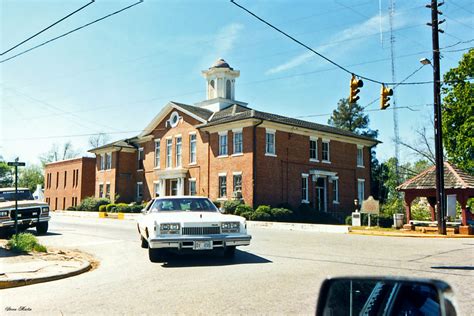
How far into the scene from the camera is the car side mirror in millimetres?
1981

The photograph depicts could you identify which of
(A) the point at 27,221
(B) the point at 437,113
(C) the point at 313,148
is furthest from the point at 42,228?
(C) the point at 313,148

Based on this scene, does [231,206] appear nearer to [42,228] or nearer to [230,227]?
[42,228]

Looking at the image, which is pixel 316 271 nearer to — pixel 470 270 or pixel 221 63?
pixel 470 270

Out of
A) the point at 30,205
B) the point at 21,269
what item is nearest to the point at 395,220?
the point at 30,205

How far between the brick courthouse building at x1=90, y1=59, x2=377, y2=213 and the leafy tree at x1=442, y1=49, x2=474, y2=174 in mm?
6925

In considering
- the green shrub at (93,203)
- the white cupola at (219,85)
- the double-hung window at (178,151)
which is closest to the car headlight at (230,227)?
the double-hung window at (178,151)

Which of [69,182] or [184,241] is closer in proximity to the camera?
[184,241]

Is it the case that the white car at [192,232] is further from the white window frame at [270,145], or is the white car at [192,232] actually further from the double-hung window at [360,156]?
the double-hung window at [360,156]

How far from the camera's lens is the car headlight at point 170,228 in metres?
9.76

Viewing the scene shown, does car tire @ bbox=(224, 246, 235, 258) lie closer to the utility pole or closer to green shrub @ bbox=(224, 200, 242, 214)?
the utility pole

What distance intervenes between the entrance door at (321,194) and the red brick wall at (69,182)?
28.3 m

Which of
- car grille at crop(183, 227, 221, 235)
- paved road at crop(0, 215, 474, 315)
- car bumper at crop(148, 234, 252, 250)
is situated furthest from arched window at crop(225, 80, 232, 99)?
car bumper at crop(148, 234, 252, 250)

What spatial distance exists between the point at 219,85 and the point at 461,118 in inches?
861

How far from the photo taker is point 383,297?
2.35m
